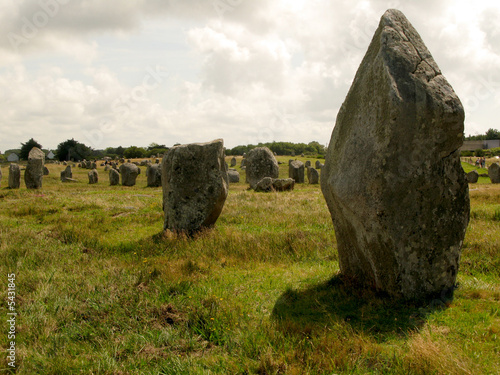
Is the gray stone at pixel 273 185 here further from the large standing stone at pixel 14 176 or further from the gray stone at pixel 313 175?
the large standing stone at pixel 14 176

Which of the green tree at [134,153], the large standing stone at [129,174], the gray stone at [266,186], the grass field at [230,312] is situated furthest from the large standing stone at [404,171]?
the green tree at [134,153]

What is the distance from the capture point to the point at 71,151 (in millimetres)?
79125

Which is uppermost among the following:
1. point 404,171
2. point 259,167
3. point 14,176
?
point 259,167

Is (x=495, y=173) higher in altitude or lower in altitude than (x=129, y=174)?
higher

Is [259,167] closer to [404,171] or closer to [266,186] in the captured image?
[266,186]

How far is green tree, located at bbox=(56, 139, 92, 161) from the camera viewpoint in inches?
3130

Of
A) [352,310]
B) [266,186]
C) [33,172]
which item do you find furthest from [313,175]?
[352,310]

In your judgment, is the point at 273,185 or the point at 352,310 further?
the point at 273,185

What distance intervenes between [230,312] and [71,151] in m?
82.5

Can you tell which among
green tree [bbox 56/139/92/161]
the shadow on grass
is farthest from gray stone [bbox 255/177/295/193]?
green tree [bbox 56/139/92/161]

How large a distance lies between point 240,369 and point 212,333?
90 centimetres

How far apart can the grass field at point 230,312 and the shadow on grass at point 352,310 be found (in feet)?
0.06

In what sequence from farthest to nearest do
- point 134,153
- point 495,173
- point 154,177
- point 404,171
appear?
point 134,153, point 154,177, point 495,173, point 404,171

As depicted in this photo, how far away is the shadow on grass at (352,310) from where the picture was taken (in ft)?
16.4
